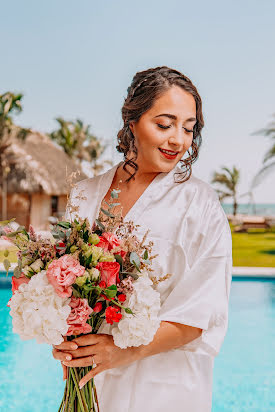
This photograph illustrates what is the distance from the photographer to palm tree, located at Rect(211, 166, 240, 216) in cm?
2703

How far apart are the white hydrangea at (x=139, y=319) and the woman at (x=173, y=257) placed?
101mm

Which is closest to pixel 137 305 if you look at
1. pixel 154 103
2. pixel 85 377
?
pixel 85 377

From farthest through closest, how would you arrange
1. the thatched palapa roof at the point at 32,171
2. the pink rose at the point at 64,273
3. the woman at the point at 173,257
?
the thatched palapa roof at the point at 32,171 < the woman at the point at 173,257 < the pink rose at the point at 64,273

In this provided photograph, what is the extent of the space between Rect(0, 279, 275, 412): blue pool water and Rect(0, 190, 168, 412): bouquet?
10.2 ft

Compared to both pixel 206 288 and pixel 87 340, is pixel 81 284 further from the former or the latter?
pixel 206 288

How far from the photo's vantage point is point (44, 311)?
3.86ft

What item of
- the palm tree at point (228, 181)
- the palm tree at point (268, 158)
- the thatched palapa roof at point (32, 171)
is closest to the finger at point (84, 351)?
the palm tree at point (268, 158)

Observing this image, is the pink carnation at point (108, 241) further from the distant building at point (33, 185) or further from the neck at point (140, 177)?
the distant building at point (33, 185)

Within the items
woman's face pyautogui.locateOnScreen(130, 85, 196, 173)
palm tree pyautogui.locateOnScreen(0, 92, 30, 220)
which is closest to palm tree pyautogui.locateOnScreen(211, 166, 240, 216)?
palm tree pyautogui.locateOnScreen(0, 92, 30, 220)

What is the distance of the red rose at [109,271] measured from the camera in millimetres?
1188

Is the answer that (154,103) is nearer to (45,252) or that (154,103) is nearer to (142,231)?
(142,231)

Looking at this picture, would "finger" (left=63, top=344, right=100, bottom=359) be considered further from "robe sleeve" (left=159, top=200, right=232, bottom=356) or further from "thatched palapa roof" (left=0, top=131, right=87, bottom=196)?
"thatched palapa roof" (left=0, top=131, right=87, bottom=196)

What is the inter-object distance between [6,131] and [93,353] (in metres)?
18.6

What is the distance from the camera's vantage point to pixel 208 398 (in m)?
1.51
